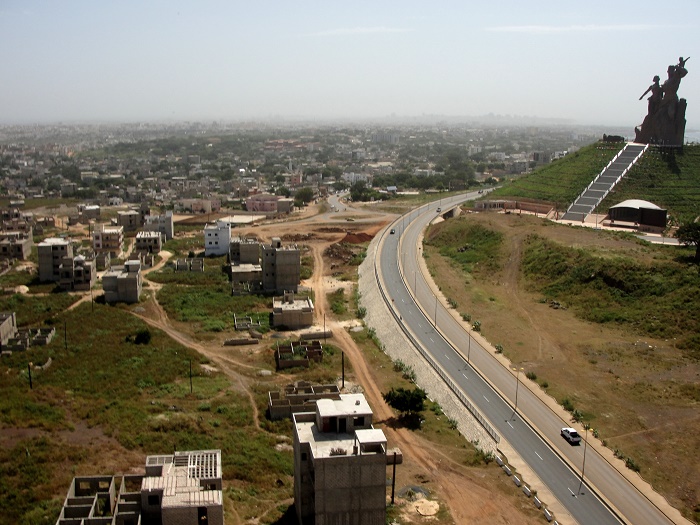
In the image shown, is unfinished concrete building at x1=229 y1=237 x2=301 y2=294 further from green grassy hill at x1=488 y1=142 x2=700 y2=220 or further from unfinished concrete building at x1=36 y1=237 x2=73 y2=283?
green grassy hill at x1=488 y1=142 x2=700 y2=220

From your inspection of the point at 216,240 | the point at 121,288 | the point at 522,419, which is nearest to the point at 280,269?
the point at 121,288

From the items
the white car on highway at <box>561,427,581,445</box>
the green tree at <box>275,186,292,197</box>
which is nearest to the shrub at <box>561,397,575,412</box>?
the white car on highway at <box>561,427,581,445</box>

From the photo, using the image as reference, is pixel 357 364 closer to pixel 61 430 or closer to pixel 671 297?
pixel 61 430

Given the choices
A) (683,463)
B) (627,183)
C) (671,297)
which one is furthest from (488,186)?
(683,463)

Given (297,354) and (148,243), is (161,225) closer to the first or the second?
(148,243)

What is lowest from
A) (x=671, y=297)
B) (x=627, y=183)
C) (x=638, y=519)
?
(x=638, y=519)
